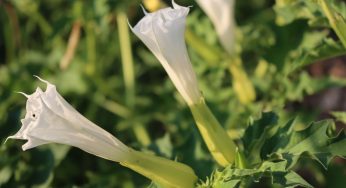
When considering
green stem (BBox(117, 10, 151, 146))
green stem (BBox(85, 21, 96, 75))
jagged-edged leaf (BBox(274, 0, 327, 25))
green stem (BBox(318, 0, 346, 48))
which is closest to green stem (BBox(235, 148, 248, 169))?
green stem (BBox(318, 0, 346, 48))

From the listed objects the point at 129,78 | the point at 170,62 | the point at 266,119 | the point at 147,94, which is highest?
the point at 170,62

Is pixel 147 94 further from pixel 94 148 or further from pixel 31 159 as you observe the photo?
pixel 94 148

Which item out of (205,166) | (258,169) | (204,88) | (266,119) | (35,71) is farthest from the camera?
(35,71)

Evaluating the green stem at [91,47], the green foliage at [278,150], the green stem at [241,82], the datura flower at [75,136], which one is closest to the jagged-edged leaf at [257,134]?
the green foliage at [278,150]

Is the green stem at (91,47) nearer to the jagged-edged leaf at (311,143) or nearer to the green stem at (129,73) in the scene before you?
the green stem at (129,73)

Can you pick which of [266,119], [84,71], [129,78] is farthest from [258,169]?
[84,71]

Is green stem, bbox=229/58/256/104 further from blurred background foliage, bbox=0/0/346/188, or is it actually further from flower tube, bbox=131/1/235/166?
flower tube, bbox=131/1/235/166
